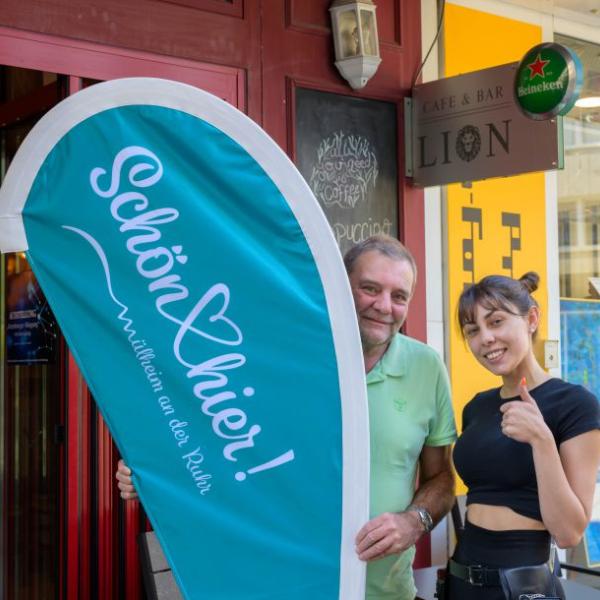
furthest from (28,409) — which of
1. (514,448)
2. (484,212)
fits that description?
(514,448)

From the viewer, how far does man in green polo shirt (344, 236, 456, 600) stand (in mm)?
2250

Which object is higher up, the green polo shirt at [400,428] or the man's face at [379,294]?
the man's face at [379,294]

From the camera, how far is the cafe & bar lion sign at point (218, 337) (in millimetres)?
1739

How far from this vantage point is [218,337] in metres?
1.75

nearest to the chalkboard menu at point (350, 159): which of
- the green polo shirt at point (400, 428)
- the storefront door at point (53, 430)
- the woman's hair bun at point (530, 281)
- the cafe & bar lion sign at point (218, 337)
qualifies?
the storefront door at point (53, 430)

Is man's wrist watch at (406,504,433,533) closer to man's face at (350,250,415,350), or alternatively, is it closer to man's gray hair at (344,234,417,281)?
man's face at (350,250,415,350)

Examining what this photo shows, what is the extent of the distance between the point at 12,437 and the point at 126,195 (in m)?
3.73

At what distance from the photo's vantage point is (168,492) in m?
1.74

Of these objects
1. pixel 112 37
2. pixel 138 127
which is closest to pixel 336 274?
pixel 138 127

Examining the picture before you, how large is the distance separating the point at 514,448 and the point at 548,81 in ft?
8.15

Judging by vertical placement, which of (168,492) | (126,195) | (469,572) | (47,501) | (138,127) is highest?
(138,127)

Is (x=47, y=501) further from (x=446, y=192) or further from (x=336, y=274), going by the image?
(x=336, y=274)

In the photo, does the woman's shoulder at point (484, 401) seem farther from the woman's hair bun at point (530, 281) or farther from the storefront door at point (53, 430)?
the storefront door at point (53, 430)

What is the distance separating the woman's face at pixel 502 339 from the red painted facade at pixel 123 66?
211cm
